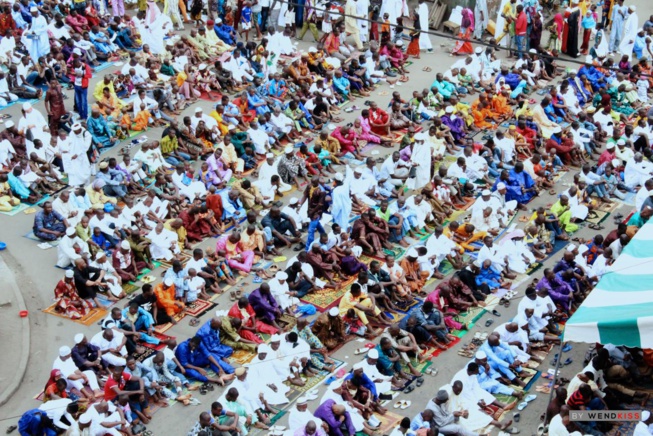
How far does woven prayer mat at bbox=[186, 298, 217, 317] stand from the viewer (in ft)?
59.6

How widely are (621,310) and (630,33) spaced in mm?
16308

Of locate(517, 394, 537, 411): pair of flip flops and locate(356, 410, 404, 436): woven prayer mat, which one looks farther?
locate(517, 394, 537, 411): pair of flip flops

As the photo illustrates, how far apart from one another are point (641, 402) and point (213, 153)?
32.8 feet

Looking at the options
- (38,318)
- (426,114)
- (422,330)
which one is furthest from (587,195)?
(38,318)

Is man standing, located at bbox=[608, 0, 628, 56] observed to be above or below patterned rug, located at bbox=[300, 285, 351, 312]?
above

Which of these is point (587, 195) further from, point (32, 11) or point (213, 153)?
point (32, 11)

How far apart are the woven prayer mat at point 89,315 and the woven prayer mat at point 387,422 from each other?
4960 mm

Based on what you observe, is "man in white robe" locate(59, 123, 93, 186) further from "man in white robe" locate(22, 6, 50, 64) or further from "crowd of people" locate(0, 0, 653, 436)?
"man in white robe" locate(22, 6, 50, 64)

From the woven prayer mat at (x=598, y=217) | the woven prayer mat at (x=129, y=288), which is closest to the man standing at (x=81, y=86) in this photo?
the woven prayer mat at (x=129, y=288)

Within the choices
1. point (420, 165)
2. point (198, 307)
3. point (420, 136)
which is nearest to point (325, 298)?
point (198, 307)

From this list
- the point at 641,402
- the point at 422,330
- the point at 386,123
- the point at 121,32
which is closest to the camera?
the point at 641,402

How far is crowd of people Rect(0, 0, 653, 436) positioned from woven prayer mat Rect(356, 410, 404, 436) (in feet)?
0.31

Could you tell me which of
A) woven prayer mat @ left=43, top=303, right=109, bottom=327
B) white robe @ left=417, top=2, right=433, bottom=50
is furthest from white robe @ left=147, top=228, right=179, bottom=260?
white robe @ left=417, top=2, right=433, bottom=50

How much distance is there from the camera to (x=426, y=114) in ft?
82.0
